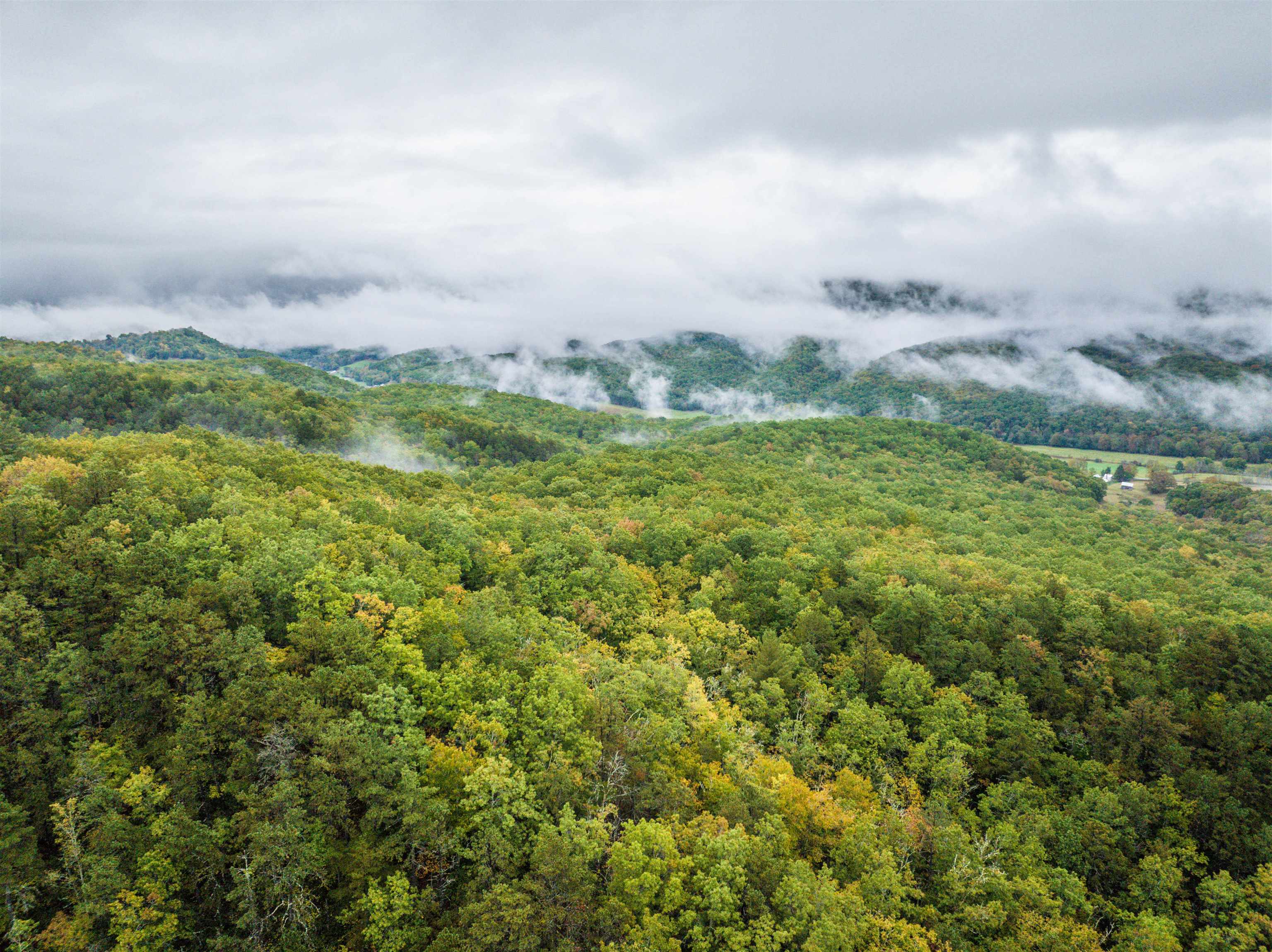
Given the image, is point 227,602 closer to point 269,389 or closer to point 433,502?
point 433,502

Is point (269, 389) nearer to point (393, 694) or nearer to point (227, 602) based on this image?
point (227, 602)

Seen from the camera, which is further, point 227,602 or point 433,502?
point 433,502

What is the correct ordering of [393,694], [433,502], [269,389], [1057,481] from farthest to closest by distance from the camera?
1. [1057,481]
2. [269,389]
3. [433,502]
4. [393,694]

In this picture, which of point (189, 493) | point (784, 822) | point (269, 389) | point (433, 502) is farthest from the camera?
point (269, 389)

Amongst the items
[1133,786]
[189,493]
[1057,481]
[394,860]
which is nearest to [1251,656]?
[1133,786]

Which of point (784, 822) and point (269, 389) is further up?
point (269, 389)

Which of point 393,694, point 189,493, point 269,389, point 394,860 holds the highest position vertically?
point 269,389
